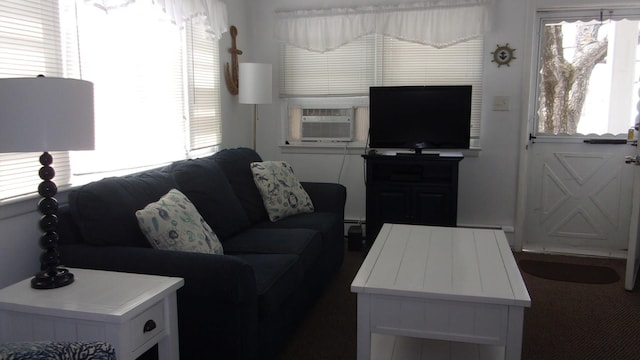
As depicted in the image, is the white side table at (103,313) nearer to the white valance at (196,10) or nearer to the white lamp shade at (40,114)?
the white lamp shade at (40,114)

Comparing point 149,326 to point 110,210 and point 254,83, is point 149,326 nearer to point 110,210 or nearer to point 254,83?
point 110,210

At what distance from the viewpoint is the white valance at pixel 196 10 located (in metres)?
2.61

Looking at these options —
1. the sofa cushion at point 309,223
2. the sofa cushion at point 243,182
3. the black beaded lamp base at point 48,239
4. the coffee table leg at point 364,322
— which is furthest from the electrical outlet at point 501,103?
the black beaded lamp base at point 48,239

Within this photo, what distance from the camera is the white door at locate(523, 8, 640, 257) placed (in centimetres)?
411

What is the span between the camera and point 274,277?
2336mm

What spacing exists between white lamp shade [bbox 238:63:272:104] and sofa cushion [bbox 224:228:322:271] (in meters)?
1.31

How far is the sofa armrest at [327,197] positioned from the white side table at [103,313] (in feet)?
6.35

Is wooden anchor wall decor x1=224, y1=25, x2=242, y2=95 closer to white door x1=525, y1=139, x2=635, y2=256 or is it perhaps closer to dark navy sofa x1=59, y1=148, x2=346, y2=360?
dark navy sofa x1=59, y1=148, x2=346, y2=360

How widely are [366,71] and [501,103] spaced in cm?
118

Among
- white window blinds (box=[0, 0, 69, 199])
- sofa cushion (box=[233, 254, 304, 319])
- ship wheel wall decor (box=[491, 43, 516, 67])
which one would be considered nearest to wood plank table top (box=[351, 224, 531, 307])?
sofa cushion (box=[233, 254, 304, 319])

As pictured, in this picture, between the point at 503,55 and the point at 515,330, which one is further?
the point at 503,55

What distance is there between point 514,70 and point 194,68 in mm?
2574

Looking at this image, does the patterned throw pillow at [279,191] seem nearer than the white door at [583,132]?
Yes

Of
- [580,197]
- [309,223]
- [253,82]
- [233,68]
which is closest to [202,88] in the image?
[253,82]
